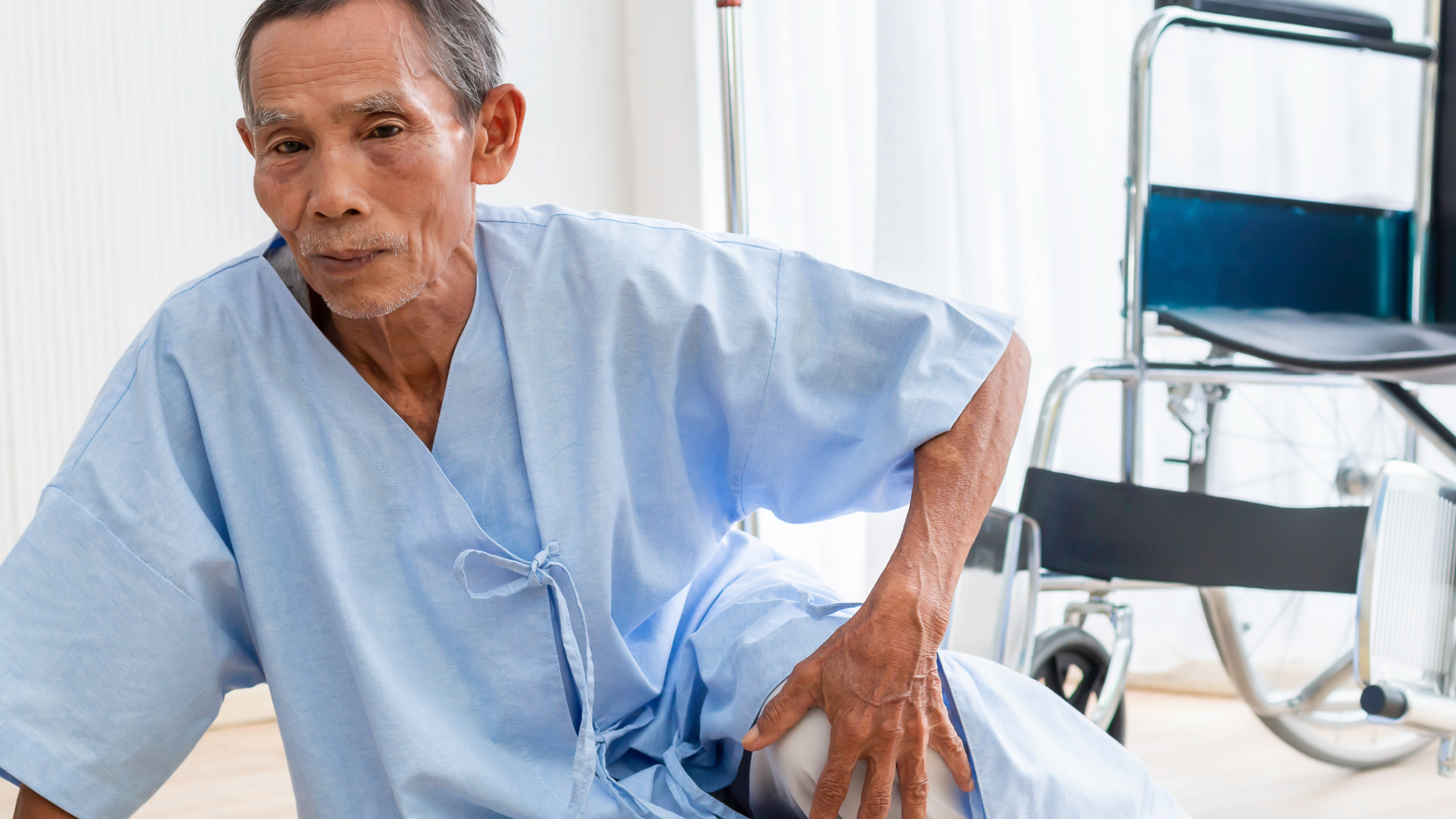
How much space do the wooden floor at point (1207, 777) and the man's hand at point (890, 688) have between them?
3.40ft

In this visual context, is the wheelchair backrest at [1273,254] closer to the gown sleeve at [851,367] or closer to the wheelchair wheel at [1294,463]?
the wheelchair wheel at [1294,463]

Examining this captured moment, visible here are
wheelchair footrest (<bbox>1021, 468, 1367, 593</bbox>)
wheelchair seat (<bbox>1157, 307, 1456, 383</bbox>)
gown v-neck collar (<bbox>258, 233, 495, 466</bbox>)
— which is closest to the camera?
gown v-neck collar (<bbox>258, 233, 495, 466</bbox>)

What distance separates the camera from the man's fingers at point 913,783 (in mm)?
959

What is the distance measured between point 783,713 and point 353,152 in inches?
21.8

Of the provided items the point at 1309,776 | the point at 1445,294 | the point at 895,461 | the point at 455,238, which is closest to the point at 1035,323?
the point at 1445,294

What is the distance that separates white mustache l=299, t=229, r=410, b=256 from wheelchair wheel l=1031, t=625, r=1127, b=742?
1.07 meters

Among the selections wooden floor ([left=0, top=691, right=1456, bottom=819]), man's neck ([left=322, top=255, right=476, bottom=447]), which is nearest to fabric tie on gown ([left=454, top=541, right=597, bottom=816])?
man's neck ([left=322, top=255, right=476, bottom=447])

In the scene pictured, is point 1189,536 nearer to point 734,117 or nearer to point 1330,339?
point 1330,339

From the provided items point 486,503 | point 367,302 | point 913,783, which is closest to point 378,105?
point 367,302

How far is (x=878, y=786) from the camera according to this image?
0.95 m

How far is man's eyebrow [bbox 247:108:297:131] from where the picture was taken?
991 millimetres

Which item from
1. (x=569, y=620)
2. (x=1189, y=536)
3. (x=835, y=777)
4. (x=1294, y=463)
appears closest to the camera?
(x=835, y=777)

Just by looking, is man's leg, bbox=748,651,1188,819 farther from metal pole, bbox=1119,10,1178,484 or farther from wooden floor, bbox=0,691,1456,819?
wooden floor, bbox=0,691,1456,819

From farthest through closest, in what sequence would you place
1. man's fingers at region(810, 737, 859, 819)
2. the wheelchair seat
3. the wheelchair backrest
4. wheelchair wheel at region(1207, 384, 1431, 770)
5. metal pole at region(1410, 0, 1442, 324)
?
wheelchair wheel at region(1207, 384, 1431, 770)
metal pole at region(1410, 0, 1442, 324)
the wheelchair backrest
the wheelchair seat
man's fingers at region(810, 737, 859, 819)
